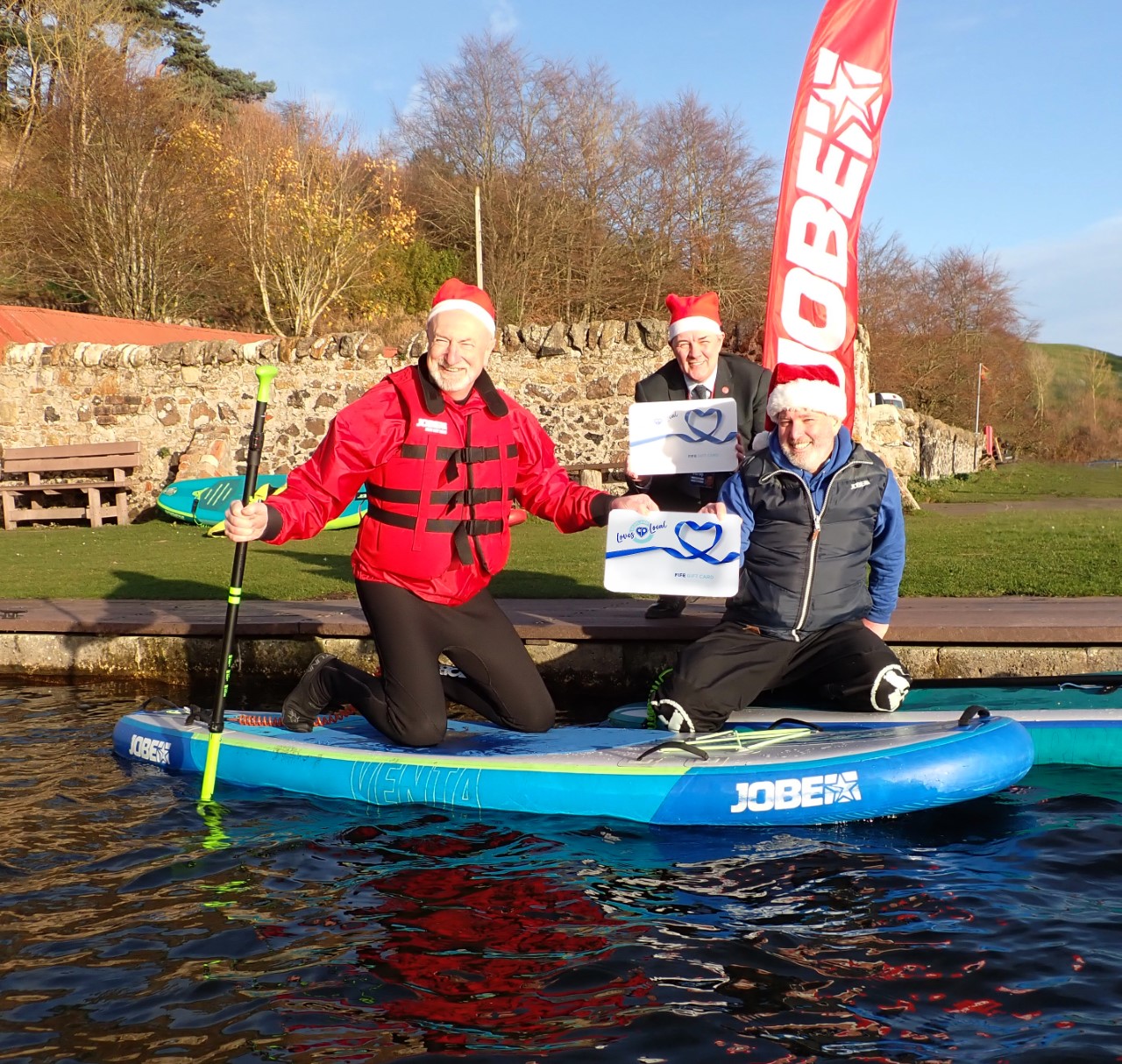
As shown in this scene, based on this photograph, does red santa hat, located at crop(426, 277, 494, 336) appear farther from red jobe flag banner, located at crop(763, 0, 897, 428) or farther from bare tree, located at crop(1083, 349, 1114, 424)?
bare tree, located at crop(1083, 349, 1114, 424)

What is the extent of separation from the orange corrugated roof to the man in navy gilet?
12.7m

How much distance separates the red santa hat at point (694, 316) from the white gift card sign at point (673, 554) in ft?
5.48

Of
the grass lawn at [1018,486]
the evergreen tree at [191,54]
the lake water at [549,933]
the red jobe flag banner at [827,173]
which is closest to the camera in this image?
the lake water at [549,933]

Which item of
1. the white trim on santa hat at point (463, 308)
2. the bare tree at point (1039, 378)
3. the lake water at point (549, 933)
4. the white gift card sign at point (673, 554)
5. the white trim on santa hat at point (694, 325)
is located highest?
the bare tree at point (1039, 378)

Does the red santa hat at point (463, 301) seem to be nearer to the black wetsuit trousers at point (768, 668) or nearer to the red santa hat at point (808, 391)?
the red santa hat at point (808, 391)

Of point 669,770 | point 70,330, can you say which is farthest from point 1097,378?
point 669,770

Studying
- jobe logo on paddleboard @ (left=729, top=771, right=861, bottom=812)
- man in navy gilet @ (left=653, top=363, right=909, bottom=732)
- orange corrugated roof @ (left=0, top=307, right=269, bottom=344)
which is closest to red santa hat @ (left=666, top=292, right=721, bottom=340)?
man in navy gilet @ (left=653, top=363, right=909, bottom=732)

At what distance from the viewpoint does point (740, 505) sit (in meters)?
4.94

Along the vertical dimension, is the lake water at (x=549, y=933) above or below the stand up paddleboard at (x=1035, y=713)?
below

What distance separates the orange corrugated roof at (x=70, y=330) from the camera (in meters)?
16.7

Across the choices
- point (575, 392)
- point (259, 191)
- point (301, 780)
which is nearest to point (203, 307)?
point (259, 191)

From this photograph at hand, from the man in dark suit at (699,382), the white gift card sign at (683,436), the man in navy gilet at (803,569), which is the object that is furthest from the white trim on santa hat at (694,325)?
the man in navy gilet at (803,569)

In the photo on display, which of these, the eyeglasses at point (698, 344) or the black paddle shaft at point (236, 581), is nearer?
the black paddle shaft at point (236, 581)

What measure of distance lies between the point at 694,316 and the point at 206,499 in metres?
9.61
